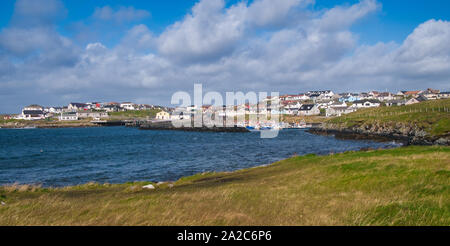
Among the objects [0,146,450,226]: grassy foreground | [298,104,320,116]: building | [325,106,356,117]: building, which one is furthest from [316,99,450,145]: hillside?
[298,104,320,116]: building

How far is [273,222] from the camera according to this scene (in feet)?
26.3

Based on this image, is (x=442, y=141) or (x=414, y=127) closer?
(x=442, y=141)

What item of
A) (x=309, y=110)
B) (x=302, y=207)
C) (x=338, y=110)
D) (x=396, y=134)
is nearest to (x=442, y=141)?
(x=396, y=134)

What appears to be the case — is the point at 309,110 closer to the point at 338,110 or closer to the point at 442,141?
the point at 338,110

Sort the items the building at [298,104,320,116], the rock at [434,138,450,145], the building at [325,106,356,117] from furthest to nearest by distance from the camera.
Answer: the building at [298,104,320,116] < the building at [325,106,356,117] < the rock at [434,138,450,145]

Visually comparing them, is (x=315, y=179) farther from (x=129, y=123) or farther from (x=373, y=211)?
(x=129, y=123)

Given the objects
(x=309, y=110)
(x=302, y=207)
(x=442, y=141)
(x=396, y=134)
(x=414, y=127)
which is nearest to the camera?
(x=302, y=207)

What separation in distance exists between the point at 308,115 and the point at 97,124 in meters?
128

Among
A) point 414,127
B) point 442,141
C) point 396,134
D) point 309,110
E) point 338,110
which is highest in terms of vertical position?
point 309,110

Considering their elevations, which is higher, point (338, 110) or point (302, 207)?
point (338, 110)

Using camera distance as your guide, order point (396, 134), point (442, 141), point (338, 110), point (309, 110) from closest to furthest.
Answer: point (442, 141) → point (396, 134) → point (338, 110) → point (309, 110)

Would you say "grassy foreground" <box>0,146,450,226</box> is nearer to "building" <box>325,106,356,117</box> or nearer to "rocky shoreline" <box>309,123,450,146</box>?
"rocky shoreline" <box>309,123,450,146</box>

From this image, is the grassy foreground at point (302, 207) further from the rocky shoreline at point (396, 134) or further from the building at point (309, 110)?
the building at point (309, 110)
